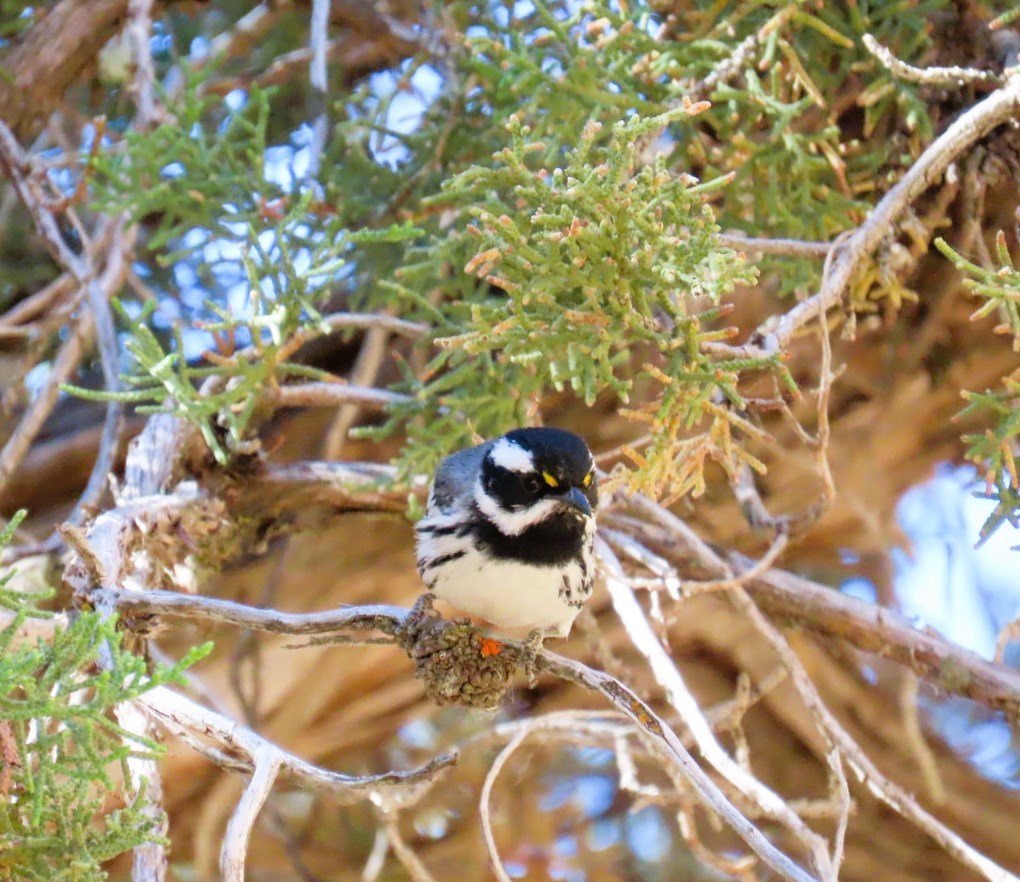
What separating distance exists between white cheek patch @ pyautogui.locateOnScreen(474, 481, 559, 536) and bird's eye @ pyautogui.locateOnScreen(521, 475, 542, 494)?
0.08ft

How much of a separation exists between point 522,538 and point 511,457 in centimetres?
15

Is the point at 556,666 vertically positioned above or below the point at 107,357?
below

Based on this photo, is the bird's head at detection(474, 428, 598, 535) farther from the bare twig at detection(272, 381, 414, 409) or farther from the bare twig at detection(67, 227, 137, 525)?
the bare twig at detection(67, 227, 137, 525)

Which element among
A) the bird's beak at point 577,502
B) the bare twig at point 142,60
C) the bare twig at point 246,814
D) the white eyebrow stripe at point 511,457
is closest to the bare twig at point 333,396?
the white eyebrow stripe at point 511,457

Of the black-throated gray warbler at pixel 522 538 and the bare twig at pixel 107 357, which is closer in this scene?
the black-throated gray warbler at pixel 522 538

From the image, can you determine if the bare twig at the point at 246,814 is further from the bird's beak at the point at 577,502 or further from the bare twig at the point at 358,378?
the bare twig at the point at 358,378

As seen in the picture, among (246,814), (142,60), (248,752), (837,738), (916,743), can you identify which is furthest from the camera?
(916,743)

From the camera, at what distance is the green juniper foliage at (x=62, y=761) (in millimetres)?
1447

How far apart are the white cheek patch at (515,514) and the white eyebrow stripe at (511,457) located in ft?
0.22

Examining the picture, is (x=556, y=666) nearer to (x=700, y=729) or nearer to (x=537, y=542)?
(x=537, y=542)

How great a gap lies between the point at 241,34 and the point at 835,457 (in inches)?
80.6

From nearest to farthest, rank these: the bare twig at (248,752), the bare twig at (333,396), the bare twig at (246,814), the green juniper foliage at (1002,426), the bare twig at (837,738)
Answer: the bare twig at (246,814)
the bare twig at (248,752)
the green juniper foliage at (1002,426)
the bare twig at (837,738)
the bare twig at (333,396)

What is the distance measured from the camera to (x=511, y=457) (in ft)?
7.15

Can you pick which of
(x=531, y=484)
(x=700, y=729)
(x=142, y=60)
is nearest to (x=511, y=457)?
(x=531, y=484)
